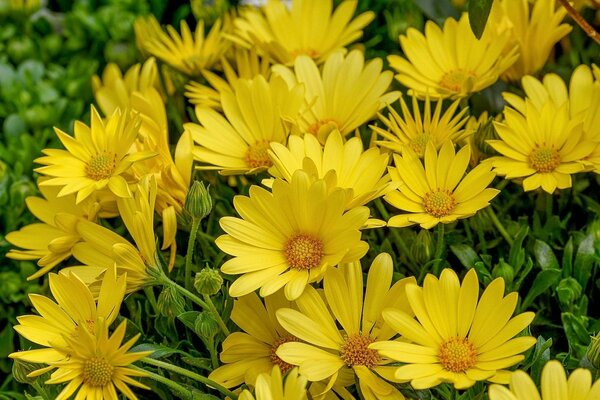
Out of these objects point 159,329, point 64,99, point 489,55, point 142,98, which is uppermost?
point 489,55

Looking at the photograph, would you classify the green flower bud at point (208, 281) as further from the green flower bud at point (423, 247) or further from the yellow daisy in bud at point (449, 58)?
the yellow daisy in bud at point (449, 58)

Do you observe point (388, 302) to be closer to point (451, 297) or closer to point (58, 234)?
point (451, 297)

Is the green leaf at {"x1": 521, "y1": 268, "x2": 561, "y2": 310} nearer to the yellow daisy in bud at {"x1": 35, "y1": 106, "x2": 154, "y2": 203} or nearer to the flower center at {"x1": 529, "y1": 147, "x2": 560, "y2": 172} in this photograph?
the flower center at {"x1": 529, "y1": 147, "x2": 560, "y2": 172}

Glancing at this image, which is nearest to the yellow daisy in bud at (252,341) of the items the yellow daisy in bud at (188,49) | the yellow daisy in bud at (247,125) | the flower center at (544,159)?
the yellow daisy in bud at (247,125)

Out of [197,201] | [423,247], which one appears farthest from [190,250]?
[423,247]

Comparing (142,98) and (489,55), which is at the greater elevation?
(489,55)

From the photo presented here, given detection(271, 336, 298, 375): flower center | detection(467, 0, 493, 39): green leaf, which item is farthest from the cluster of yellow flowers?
detection(467, 0, 493, 39): green leaf

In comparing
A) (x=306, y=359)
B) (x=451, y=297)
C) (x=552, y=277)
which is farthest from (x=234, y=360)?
(x=552, y=277)
